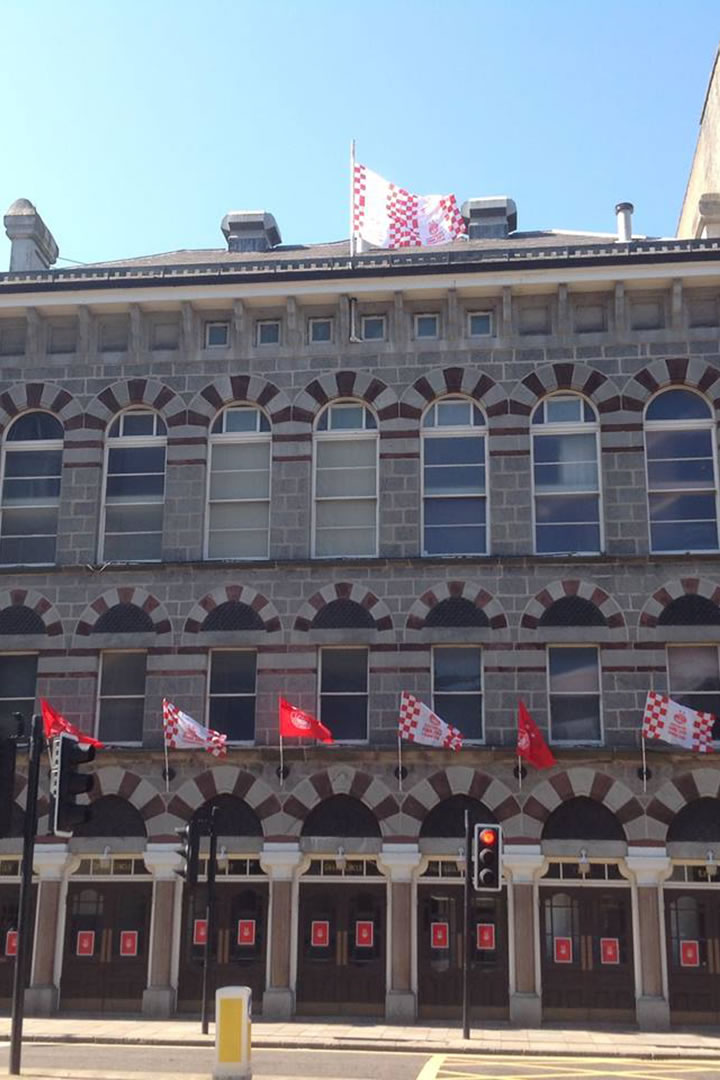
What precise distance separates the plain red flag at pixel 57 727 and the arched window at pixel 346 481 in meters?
6.15

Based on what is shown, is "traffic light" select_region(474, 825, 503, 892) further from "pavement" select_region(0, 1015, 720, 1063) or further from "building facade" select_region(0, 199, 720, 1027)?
"building facade" select_region(0, 199, 720, 1027)

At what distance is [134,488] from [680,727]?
12690 mm

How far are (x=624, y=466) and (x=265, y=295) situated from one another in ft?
28.4

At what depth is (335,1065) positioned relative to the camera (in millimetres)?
19562

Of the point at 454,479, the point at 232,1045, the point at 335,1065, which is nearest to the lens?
the point at 232,1045

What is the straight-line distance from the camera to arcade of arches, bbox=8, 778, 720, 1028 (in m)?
24.8

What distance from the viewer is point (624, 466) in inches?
1077

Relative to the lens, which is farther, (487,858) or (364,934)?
(364,934)

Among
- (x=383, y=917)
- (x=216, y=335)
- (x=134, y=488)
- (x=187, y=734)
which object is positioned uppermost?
(x=216, y=335)

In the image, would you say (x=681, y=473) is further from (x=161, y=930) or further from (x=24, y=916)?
(x=24, y=916)

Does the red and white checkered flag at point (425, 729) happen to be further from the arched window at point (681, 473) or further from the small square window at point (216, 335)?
the small square window at point (216, 335)

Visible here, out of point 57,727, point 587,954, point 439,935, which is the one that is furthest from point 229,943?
point 587,954

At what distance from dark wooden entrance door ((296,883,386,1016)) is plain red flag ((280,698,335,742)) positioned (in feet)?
10.4

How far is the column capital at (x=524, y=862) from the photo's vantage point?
2506cm
